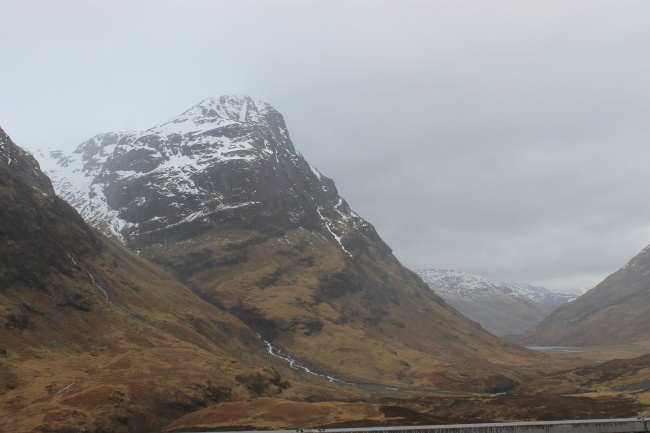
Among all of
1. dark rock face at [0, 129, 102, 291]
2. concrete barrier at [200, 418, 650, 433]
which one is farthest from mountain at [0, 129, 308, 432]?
concrete barrier at [200, 418, 650, 433]

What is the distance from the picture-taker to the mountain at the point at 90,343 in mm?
94438

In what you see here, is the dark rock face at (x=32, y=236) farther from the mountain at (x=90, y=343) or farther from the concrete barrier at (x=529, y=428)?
the concrete barrier at (x=529, y=428)

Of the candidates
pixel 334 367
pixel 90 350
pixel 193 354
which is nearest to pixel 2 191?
pixel 90 350

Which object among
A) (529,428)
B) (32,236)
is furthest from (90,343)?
(529,428)

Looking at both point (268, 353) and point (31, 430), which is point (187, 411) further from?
point (268, 353)

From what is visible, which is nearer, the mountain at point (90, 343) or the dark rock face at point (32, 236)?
the mountain at point (90, 343)

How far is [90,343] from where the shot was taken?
454ft

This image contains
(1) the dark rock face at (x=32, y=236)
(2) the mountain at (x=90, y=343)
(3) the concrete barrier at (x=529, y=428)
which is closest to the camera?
(3) the concrete barrier at (x=529, y=428)

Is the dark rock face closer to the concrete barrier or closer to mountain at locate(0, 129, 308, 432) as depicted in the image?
mountain at locate(0, 129, 308, 432)

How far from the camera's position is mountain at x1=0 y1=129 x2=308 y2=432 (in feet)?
310

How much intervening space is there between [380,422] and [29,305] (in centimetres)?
9923

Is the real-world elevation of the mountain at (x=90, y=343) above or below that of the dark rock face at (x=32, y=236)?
below

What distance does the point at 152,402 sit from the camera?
3935 inches

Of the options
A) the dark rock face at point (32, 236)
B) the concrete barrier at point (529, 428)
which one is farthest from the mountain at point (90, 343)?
the concrete barrier at point (529, 428)
